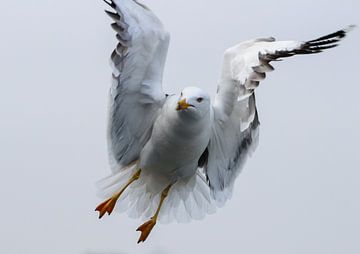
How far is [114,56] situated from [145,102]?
410 mm

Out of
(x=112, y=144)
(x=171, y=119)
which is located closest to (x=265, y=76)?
(x=171, y=119)

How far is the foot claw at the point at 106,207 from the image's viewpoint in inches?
316

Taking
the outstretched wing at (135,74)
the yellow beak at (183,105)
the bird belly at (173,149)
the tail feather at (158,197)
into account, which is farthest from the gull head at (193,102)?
the tail feather at (158,197)

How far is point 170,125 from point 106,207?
0.95 metres

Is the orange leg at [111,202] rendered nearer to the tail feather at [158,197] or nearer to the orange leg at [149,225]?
the tail feather at [158,197]

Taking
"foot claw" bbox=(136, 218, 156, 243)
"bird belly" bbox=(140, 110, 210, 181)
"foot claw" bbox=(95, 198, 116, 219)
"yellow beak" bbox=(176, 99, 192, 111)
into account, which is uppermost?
"yellow beak" bbox=(176, 99, 192, 111)

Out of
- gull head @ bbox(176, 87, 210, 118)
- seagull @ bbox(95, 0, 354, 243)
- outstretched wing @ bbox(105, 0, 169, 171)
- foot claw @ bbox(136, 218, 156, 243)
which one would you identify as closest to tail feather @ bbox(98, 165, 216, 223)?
seagull @ bbox(95, 0, 354, 243)

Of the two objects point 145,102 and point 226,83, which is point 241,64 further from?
point 145,102

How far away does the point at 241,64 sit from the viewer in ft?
24.5

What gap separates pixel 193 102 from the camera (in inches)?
288

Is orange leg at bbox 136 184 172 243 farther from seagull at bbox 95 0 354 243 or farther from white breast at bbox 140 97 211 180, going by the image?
white breast at bbox 140 97 211 180

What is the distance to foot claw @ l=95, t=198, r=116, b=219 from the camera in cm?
802

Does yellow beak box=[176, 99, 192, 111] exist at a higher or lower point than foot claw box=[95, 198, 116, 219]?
higher

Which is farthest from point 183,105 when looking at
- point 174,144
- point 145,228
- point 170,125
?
point 145,228
